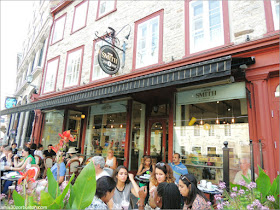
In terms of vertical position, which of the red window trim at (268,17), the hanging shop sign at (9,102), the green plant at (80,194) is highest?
the red window trim at (268,17)

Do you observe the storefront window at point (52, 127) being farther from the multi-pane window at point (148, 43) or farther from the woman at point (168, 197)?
the woman at point (168, 197)

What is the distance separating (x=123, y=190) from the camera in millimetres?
3311

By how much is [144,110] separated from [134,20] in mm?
4112

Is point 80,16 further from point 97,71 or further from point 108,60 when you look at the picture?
point 108,60

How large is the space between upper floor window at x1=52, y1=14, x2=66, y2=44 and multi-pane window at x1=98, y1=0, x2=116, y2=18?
3566 mm

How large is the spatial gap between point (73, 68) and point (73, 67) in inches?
2.8

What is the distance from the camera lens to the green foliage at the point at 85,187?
36.0 inches

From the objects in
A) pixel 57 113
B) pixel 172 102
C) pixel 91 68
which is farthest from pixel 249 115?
pixel 57 113

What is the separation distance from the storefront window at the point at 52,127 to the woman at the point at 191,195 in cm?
975

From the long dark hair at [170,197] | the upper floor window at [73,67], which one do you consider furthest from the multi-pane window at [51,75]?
the long dark hair at [170,197]

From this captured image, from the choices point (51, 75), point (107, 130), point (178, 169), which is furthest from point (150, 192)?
point (51, 75)

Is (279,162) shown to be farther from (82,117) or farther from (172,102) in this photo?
(82,117)

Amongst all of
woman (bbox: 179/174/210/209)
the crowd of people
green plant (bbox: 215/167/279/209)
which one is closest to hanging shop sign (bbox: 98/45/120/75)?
the crowd of people

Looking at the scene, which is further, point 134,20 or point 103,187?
point 134,20
